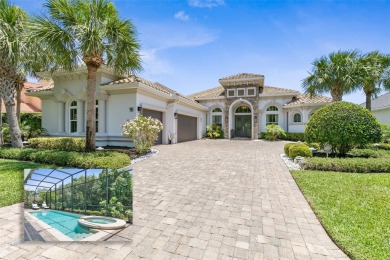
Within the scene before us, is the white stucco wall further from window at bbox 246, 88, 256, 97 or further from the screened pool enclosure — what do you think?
the screened pool enclosure

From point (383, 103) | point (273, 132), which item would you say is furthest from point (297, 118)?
point (383, 103)

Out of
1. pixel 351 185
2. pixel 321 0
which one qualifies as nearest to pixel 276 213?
pixel 351 185

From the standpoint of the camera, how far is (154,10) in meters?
9.16

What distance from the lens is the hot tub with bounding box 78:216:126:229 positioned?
114 inches

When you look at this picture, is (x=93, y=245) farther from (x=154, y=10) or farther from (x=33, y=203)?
(x=154, y=10)

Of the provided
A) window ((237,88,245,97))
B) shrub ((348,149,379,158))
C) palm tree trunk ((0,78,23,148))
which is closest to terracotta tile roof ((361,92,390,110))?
window ((237,88,245,97))

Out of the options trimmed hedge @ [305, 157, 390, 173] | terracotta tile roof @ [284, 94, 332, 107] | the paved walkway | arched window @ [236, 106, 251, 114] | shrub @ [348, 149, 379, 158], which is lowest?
the paved walkway

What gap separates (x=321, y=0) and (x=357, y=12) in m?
1.65

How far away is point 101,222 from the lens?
2994 mm

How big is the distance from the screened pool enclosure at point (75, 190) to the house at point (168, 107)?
→ 10.5 metres

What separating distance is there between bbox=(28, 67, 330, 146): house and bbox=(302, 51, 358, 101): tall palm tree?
5.64 metres

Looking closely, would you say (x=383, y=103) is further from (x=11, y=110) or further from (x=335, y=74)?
(x=11, y=110)

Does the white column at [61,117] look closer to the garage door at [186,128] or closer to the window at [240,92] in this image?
the garage door at [186,128]

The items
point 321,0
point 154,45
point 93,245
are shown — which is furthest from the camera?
point 154,45
